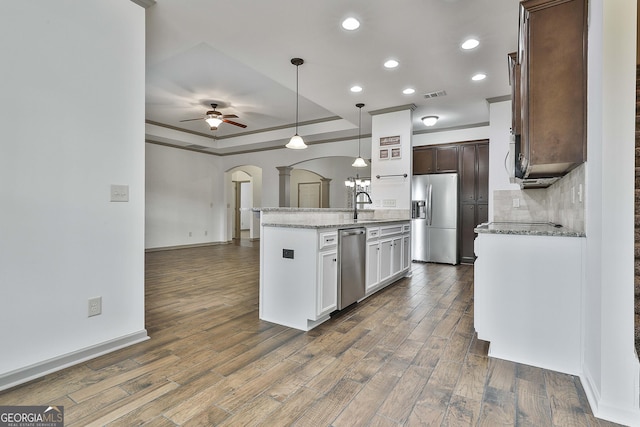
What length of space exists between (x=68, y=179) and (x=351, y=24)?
2.49 meters

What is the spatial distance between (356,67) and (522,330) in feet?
9.94

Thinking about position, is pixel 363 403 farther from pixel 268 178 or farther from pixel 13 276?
pixel 268 178

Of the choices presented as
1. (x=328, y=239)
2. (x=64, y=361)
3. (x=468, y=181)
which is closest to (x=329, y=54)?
(x=328, y=239)

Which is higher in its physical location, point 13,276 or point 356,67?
point 356,67

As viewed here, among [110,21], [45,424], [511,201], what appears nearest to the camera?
[45,424]

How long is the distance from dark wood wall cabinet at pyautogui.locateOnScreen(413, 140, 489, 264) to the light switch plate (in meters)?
5.43

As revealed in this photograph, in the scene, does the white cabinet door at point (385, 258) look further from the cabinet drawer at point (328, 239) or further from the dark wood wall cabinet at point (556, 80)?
the dark wood wall cabinet at point (556, 80)

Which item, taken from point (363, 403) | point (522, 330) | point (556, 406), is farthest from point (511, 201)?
point (363, 403)

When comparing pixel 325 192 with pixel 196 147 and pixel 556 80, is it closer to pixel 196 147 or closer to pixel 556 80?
pixel 196 147

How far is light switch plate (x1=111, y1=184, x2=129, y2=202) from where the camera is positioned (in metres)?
2.23

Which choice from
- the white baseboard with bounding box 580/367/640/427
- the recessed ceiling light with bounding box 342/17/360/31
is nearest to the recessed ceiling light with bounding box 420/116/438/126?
the recessed ceiling light with bounding box 342/17/360/31

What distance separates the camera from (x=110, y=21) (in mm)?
2244

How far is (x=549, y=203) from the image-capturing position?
11.6 feet

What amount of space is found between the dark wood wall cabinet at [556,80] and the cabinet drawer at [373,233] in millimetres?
1796
